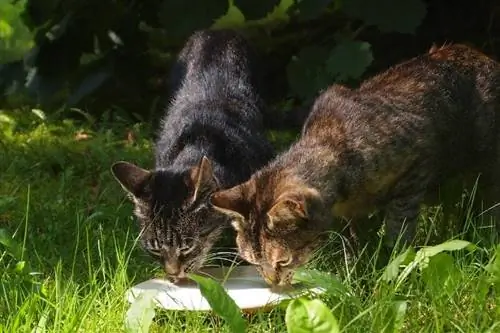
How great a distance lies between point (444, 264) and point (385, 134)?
0.86 metres

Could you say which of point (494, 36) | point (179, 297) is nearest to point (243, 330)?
point (179, 297)

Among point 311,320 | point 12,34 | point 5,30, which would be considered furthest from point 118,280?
point 5,30

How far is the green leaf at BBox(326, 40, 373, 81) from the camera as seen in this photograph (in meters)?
5.04

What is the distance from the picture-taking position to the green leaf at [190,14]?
529 cm

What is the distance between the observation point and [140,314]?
3.09 m

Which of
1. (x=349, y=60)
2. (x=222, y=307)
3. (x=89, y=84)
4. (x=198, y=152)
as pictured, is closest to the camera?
(x=222, y=307)

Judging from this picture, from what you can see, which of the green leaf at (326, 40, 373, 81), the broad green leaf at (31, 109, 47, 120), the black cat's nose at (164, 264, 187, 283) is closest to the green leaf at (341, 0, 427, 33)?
the green leaf at (326, 40, 373, 81)

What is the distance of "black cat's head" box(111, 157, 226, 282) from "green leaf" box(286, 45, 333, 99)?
156 cm

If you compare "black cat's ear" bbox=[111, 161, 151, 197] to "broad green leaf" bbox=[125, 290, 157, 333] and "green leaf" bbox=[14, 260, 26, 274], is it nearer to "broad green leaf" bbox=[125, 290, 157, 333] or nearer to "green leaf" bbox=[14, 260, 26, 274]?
"green leaf" bbox=[14, 260, 26, 274]

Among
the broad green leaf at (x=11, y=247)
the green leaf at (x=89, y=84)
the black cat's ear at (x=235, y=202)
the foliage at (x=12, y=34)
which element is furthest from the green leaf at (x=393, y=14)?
the foliage at (x=12, y=34)

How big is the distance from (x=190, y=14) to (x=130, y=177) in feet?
5.16

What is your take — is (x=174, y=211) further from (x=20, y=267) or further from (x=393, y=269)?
(x=393, y=269)

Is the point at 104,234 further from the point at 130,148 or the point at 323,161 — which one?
the point at 130,148

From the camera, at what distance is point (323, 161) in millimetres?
3861
